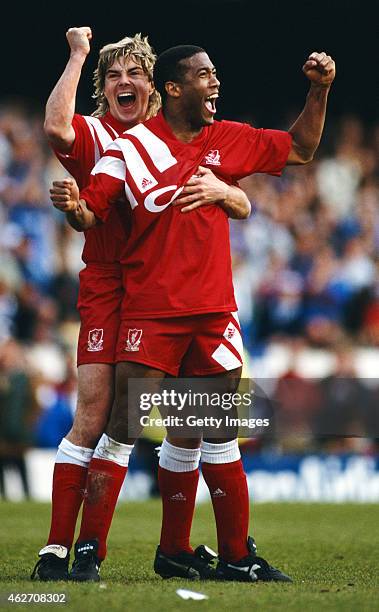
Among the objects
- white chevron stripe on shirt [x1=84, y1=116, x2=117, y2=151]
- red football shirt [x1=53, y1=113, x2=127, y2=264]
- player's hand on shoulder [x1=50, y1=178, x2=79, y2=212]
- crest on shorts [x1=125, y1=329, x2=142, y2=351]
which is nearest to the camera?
player's hand on shoulder [x1=50, y1=178, x2=79, y2=212]

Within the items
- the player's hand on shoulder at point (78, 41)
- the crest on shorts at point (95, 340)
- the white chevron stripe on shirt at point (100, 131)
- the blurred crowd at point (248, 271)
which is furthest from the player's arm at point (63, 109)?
the blurred crowd at point (248, 271)

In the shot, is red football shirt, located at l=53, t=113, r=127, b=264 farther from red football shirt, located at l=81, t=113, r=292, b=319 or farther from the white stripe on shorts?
the white stripe on shorts

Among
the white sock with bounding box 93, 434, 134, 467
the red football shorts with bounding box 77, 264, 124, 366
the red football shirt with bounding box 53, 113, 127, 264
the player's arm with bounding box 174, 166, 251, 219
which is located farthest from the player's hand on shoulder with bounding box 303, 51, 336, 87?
the white sock with bounding box 93, 434, 134, 467

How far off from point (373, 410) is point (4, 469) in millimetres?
3846

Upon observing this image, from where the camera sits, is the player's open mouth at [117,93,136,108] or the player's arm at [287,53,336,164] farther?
the player's open mouth at [117,93,136,108]

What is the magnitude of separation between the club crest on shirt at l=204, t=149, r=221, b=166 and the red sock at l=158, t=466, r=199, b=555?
145cm

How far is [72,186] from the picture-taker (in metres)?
5.27

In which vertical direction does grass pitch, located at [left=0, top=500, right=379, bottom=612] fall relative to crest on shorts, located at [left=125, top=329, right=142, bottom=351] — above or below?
below

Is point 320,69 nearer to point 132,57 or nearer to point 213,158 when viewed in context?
point 213,158

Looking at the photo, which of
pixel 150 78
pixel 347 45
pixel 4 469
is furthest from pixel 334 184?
pixel 150 78

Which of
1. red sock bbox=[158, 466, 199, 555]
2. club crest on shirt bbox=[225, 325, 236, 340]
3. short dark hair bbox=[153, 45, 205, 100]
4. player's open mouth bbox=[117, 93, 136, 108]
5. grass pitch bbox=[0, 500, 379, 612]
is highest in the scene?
short dark hair bbox=[153, 45, 205, 100]

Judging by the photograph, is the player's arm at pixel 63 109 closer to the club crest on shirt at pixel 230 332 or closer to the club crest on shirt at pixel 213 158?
the club crest on shirt at pixel 213 158

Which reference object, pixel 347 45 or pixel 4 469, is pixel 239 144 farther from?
pixel 347 45

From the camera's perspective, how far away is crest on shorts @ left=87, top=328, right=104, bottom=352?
568 centimetres
